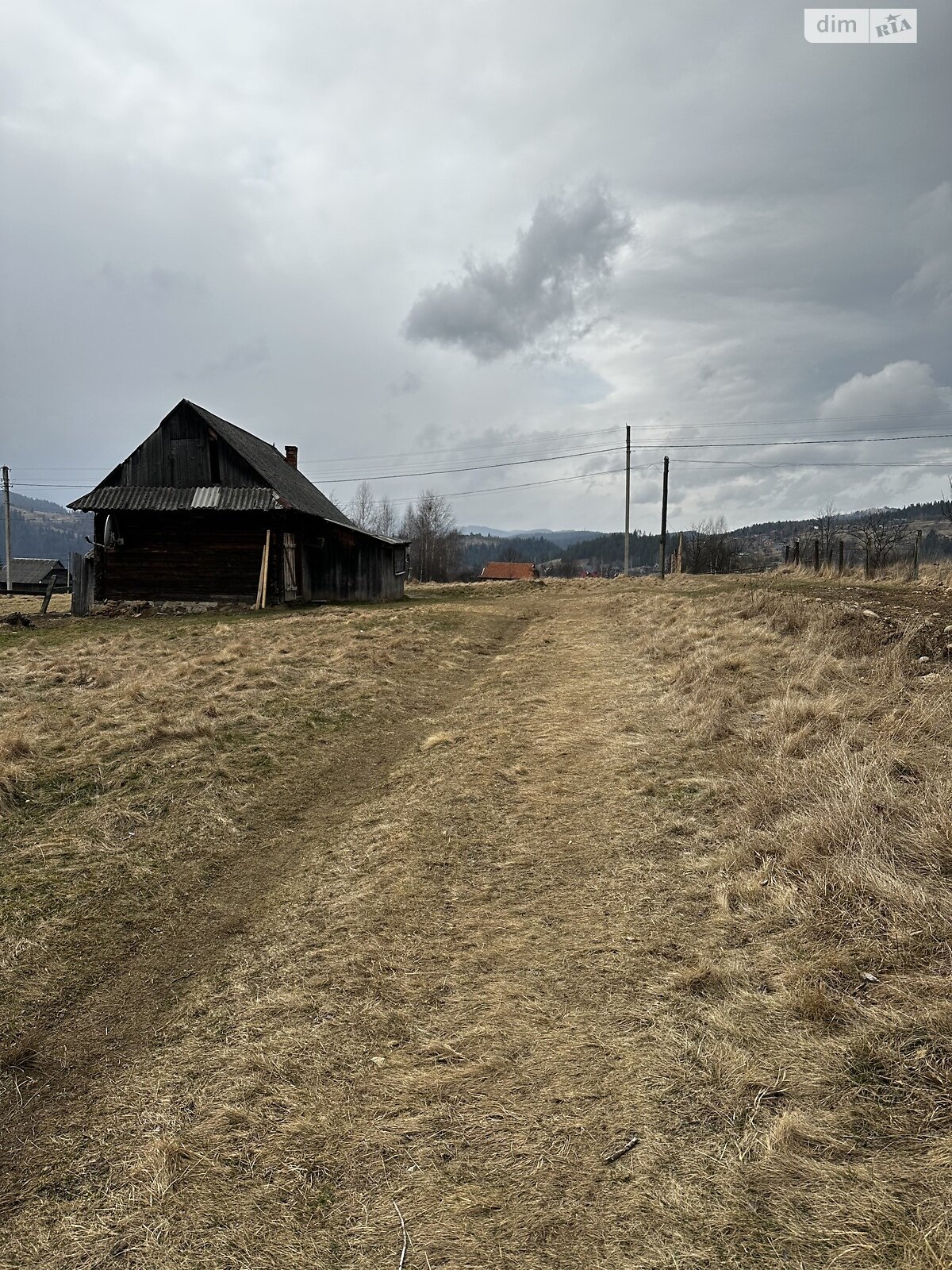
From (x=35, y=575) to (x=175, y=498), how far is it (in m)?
36.4

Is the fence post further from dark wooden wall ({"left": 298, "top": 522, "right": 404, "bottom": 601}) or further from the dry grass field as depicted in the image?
the dry grass field

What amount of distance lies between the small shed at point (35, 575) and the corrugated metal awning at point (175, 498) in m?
29.1

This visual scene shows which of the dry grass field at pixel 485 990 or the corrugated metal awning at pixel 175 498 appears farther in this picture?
the corrugated metal awning at pixel 175 498

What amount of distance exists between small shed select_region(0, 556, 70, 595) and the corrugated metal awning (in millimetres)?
29141

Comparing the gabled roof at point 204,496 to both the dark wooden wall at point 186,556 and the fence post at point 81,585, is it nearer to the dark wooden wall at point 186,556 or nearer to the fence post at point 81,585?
the dark wooden wall at point 186,556

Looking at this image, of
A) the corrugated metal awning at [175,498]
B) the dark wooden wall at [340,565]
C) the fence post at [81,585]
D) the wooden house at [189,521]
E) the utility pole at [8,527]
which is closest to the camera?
the fence post at [81,585]

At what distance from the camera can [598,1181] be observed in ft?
8.41

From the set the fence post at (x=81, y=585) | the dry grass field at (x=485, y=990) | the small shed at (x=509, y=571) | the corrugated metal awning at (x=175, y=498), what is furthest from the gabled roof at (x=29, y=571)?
the small shed at (x=509, y=571)

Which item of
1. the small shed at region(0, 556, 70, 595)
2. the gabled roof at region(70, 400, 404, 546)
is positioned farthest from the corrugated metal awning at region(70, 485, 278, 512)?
the small shed at region(0, 556, 70, 595)

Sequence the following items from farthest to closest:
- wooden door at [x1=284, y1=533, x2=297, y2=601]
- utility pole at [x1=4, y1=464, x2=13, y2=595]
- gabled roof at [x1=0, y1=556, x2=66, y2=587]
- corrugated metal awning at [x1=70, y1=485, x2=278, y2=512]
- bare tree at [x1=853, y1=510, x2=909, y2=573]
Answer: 1. gabled roof at [x1=0, y1=556, x2=66, y2=587]
2. utility pole at [x1=4, y1=464, x2=13, y2=595]
3. bare tree at [x1=853, y1=510, x2=909, y2=573]
4. wooden door at [x1=284, y1=533, x2=297, y2=601]
5. corrugated metal awning at [x1=70, y1=485, x2=278, y2=512]

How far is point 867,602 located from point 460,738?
Answer: 38.4 ft

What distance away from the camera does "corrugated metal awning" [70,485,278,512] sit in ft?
77.8

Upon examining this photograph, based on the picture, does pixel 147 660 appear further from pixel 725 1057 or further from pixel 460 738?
pixel 725 1057

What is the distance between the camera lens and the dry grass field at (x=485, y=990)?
248 centimetres
